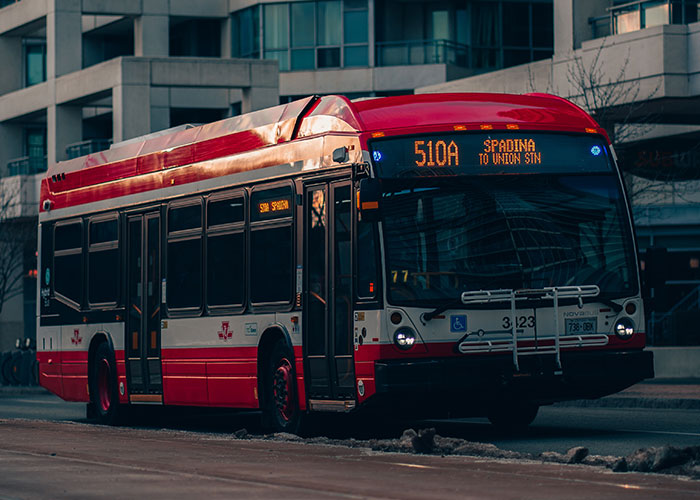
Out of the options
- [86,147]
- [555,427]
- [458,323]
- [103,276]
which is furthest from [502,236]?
[86,147]

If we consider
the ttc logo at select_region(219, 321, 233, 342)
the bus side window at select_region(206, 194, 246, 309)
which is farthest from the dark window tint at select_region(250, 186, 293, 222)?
the ttc logo at select_region(219, 321, 233, 342)

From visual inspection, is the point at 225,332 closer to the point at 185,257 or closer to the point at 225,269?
the point at 225,269

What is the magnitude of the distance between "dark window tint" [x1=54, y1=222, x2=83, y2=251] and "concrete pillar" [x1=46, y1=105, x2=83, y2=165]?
2737 cm

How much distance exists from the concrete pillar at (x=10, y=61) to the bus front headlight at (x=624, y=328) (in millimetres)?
42735

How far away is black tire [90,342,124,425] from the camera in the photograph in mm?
19609

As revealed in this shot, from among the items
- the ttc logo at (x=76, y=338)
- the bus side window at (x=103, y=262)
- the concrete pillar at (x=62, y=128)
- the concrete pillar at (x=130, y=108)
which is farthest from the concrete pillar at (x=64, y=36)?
the bus side window at (x=103, y=262)

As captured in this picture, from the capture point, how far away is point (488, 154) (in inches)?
560

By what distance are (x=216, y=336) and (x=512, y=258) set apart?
4156 mm

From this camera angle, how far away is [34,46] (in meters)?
56.9

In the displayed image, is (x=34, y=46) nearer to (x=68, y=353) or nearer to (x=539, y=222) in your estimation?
(x=68, y=353)

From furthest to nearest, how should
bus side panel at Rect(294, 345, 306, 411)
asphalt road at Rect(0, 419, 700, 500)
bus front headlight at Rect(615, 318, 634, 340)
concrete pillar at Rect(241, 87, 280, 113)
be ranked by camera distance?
concrete pillar at Rect(241, 87, 280, 113) → bus side panel at Rect(294, 345, 306, 411) → bus front headlight at Rect(615, 318, 634, 340) → asphalt road at Rect(0, 419, 700, 500)

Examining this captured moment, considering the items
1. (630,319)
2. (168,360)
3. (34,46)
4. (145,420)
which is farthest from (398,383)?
(34,46)

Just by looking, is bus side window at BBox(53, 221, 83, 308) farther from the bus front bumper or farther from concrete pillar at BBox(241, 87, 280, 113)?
concrete pillar at BBox(241, 87, 280, 113)

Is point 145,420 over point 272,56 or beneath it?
beneath
